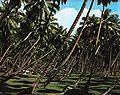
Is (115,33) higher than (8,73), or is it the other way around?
(115,33)

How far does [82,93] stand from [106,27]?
135ft

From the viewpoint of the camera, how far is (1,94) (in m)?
30.3

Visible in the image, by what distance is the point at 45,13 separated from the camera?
2394 inches

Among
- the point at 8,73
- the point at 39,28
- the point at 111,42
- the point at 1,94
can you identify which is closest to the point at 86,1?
the point at 1,94

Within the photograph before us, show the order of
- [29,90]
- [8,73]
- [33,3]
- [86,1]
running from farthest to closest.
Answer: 1. [33,3]
2. [8,73]
3. [86,1]
4. [29,90]

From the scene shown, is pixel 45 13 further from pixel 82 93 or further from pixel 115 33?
pixel 82 93

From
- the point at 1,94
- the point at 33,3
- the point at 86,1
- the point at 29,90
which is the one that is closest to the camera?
the point at 1,94

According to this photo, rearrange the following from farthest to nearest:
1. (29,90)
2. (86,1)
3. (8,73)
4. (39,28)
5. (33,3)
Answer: (39,28)
(33,3)
(8,73)
(86,1)
(29,90)

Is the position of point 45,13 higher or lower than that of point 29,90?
higher

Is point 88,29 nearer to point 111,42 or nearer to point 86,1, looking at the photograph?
point 111,42

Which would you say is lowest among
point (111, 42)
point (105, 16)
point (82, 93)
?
point (82, 93)

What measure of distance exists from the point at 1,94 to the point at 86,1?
45.6ft

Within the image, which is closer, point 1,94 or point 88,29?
point 1,94

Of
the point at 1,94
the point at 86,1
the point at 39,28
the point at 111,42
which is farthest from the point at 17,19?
the point at 1,94
